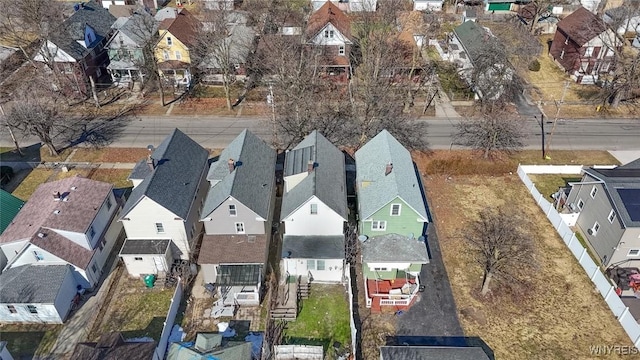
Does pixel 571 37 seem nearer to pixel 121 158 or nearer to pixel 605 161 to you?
pixel 605 161

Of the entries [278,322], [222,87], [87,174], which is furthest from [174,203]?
[222,87]

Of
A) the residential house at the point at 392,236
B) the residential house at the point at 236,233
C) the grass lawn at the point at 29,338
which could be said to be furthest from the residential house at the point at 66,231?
the residential house at the point at 392,236

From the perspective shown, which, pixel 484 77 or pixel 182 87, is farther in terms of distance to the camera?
pixel 182 87

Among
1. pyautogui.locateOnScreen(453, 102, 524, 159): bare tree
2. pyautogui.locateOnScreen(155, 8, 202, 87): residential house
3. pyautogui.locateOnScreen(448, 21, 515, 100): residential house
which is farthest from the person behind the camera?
pyautogui.locateOnScreen(155, 8, 202, 87): residential house

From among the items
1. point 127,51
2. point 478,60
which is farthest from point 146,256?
point 478,60

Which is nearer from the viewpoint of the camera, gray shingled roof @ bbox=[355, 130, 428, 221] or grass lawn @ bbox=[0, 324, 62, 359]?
grass lawn @ bbox=[0, 324, 62, 359]

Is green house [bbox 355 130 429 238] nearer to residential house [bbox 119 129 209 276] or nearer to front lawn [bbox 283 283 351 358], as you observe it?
front lawn [bbox 283 283 351 358]

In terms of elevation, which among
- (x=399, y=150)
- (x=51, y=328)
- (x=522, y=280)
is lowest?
(x=51, y=328)

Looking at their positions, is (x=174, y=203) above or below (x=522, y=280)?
above

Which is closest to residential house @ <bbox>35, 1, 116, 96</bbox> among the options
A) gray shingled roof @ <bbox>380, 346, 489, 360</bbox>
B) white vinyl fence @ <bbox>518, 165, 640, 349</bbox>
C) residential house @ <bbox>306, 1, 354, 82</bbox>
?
residential house @ <bbox>306, 1, 354, 82</bbox>
